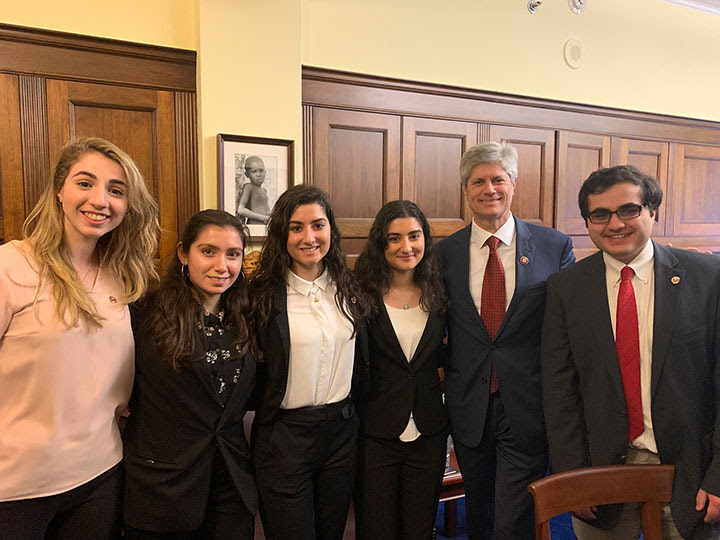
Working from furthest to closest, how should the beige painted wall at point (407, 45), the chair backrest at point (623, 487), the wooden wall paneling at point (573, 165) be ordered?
1. the wooden wall paneling at point (573, 165)
2. the beige painted wall at point (407, 45)
3. the chair backrest at point (623, 487)

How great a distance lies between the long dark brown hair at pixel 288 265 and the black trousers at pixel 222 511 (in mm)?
493

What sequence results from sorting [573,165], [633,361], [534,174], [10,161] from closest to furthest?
[633,361]
[10,161]
[534,174]
[573,165]

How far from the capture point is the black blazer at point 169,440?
1504 mm

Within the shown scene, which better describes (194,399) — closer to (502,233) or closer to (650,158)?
(502,233)

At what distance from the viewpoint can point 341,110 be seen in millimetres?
3023

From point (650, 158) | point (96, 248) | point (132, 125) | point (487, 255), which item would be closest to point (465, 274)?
point (487, 255)

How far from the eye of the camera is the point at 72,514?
4.69ft

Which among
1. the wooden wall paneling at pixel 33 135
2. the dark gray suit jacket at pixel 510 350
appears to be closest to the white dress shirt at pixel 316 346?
the dark gray suit jacket at pixel 510 350

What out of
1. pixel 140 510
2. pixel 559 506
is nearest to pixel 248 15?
pixel 140 510

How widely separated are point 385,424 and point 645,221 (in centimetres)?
108

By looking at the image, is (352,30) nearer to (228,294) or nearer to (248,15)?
(248,15)

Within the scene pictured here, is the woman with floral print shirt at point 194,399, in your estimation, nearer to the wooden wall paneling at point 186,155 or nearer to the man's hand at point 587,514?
the man's hand at point 587,514

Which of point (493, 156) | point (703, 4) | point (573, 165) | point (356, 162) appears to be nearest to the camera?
point (493, 156)

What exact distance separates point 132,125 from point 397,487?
83.9 inches
